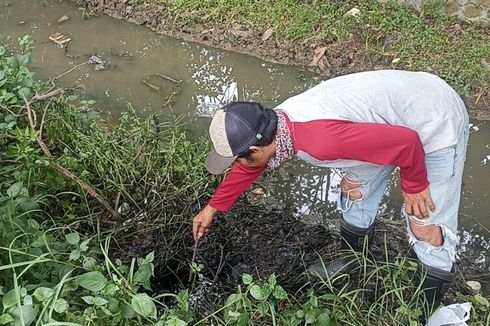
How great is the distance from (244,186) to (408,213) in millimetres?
715

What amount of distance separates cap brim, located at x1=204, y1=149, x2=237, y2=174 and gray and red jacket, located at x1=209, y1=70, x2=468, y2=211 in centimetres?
16

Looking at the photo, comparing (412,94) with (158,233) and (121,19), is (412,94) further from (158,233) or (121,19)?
(121,19)

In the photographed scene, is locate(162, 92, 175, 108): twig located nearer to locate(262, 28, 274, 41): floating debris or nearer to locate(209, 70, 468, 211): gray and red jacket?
locate(262, 28, 274, 41): floating debris

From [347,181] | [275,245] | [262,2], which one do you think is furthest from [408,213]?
[262,2]

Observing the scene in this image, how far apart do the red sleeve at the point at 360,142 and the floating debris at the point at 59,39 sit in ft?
13.3

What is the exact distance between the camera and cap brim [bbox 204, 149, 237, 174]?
2175mm

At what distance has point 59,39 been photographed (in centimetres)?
552

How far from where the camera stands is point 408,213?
2.38 metres

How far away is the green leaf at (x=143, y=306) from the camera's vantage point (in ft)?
6.48

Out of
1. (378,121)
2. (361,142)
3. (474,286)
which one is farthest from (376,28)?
(361,142)

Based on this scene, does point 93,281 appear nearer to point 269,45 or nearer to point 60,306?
point 60,306

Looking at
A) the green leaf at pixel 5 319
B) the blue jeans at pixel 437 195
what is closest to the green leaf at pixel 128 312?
the green leaf at pixel 5 319

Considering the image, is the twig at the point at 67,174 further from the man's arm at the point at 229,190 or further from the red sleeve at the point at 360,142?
the red sleeve at the point at 360,142

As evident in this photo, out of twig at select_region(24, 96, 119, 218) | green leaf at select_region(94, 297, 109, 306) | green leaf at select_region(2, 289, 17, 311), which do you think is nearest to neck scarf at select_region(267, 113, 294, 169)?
green leaf at select_region(94, 297, 109, 306)
